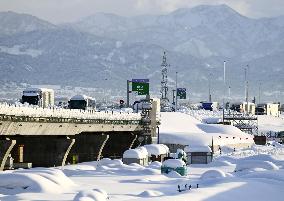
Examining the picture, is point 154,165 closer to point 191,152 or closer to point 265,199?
point 191,152

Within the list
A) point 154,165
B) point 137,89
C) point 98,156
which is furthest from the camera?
point 137,89

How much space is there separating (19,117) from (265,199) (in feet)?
98.9

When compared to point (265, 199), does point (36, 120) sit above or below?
above

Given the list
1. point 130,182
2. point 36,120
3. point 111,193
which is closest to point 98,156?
point 36,120

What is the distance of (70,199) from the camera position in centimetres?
4438

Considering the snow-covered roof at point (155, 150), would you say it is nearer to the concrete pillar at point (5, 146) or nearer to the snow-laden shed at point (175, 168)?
the snow-laden shed at point (175, 168)

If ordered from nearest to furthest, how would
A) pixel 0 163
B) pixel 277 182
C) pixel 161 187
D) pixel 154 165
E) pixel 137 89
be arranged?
pixel 161 187 < pixel 277 182 < pixel 0 163 < pixel 154 165 < pixel 137 89

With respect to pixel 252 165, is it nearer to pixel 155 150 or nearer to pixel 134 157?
pixel 134 157

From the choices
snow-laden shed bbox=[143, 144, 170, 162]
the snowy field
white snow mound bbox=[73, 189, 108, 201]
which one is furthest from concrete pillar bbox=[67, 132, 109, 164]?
white snow mound bbox=[73, 189, 108, 201]

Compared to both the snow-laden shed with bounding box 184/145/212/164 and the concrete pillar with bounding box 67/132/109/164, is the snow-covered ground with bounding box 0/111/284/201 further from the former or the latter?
the concrete pillar with bounding box 67/132/109/164

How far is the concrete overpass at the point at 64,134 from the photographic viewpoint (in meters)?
70.9

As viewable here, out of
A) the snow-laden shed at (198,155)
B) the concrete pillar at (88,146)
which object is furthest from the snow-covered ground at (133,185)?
the concrete pillar at (88,146)

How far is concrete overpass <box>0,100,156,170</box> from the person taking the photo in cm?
7088

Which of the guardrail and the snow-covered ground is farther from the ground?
the guardrail
